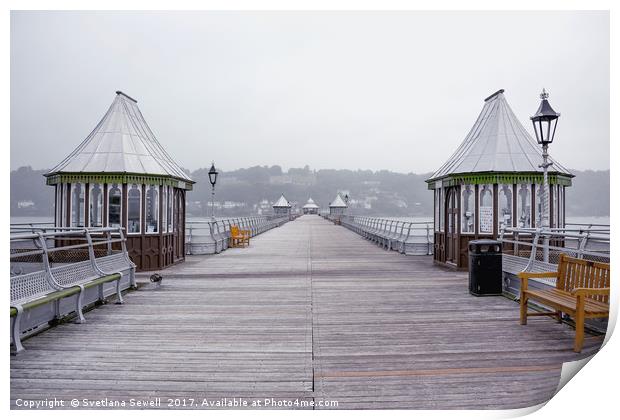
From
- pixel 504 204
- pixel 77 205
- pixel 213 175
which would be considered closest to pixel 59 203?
pixel 77 205

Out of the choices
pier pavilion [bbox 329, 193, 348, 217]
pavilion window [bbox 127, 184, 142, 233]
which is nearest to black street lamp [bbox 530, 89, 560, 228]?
pavilion window [bbox 127, 184, 142, 233]

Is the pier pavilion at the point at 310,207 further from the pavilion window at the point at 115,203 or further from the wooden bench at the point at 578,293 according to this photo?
the wooden bench at the point at 578,293

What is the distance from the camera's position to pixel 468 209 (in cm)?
1209

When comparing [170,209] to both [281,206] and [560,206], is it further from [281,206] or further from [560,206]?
[281,206]

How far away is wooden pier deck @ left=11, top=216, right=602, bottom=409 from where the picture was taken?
4.15 meters

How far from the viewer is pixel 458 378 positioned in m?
4.42

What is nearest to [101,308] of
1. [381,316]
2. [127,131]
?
[381,316]

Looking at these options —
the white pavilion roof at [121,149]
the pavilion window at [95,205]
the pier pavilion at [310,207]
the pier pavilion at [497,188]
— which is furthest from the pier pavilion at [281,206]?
the pier pavilion at [497,188]

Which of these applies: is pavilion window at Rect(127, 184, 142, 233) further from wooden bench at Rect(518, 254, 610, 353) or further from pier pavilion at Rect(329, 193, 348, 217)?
pier pavilion at Rect(329, 193, 348, 217)

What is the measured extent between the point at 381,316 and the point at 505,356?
2.21 m

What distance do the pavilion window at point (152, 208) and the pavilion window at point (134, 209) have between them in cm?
30

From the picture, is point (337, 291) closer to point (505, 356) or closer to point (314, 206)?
point (505, 356)

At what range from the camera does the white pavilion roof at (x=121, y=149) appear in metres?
11.6

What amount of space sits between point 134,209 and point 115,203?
0.48 metres
